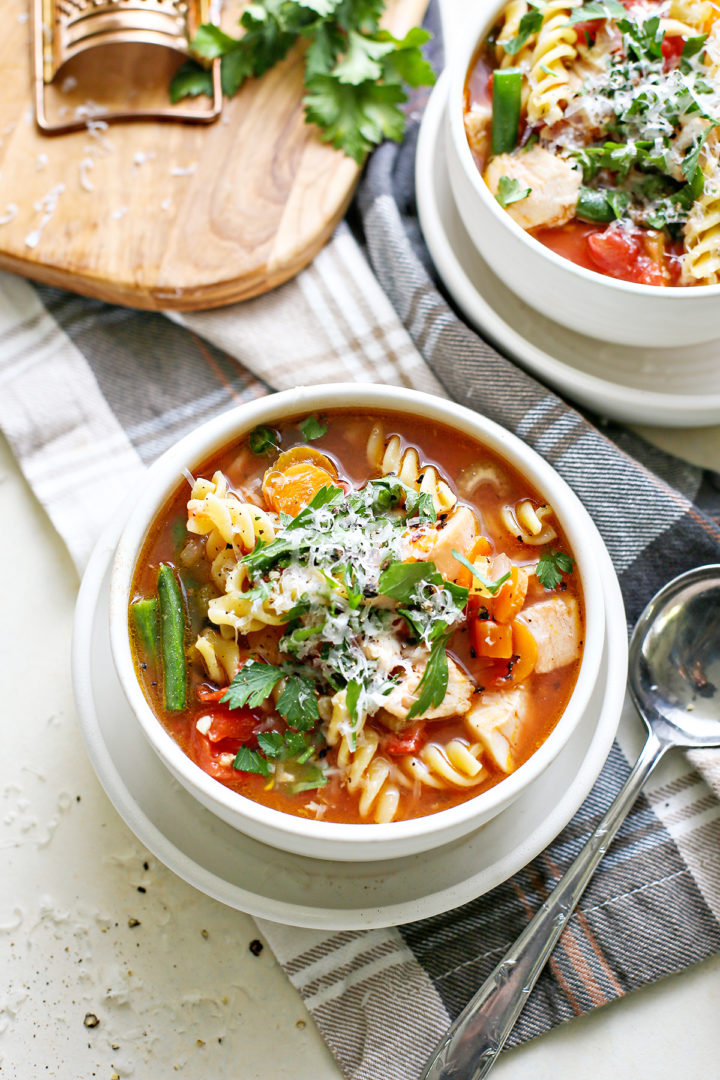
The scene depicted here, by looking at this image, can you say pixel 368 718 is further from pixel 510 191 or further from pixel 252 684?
pixel 510 191

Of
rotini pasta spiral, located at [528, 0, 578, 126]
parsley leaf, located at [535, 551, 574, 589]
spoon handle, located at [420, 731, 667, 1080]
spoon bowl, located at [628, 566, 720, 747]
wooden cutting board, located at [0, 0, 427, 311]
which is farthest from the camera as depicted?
wooden cutting board, located at [0, 0, 427, 311]

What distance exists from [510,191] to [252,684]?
1.76 m

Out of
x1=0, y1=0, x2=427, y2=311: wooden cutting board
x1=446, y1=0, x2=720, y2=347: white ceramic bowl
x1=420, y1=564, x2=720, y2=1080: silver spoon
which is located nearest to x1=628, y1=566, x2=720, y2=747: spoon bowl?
x1=420, y1=564, x2=720, y2=1080: silver spoon

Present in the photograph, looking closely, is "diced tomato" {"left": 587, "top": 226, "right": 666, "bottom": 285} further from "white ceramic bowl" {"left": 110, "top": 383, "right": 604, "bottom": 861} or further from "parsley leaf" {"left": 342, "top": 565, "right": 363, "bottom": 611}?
"parsley leaf" {"left": 342, "top": 565, "right": 363, "bottom": 611}

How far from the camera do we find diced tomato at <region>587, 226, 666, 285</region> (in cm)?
318

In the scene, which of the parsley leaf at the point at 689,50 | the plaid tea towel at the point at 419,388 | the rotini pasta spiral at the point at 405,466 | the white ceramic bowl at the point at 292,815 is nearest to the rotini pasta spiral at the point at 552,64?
the parsley leaf at the point at 689,50

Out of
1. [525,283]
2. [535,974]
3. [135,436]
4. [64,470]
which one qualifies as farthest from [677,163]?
[535,974]

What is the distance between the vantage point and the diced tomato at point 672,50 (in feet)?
10.7

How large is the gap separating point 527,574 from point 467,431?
452 mm

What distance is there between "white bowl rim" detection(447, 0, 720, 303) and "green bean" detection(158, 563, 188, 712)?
1.48m

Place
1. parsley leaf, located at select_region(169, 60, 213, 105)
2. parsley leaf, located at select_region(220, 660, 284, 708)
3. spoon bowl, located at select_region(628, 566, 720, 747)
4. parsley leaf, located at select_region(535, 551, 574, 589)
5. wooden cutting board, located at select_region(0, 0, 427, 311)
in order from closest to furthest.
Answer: parsley leaf, located at select_region(220, 660, 284, 708)
parsley leaf, located at select_region(535, 551, 574, 589)
spoon bowl, located at select_region(628, 566, 720, 747)
wooden cutting board, located at select_region(0, 0, 427, 311)
parsley leaf, located at select_region(169, 60, 213, 105)

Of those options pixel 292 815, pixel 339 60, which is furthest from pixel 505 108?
pixel 292 815

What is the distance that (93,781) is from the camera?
11.2 feet

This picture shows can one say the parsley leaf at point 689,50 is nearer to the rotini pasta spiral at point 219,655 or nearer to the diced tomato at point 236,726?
the rotini pasta spiral at point 219,655
